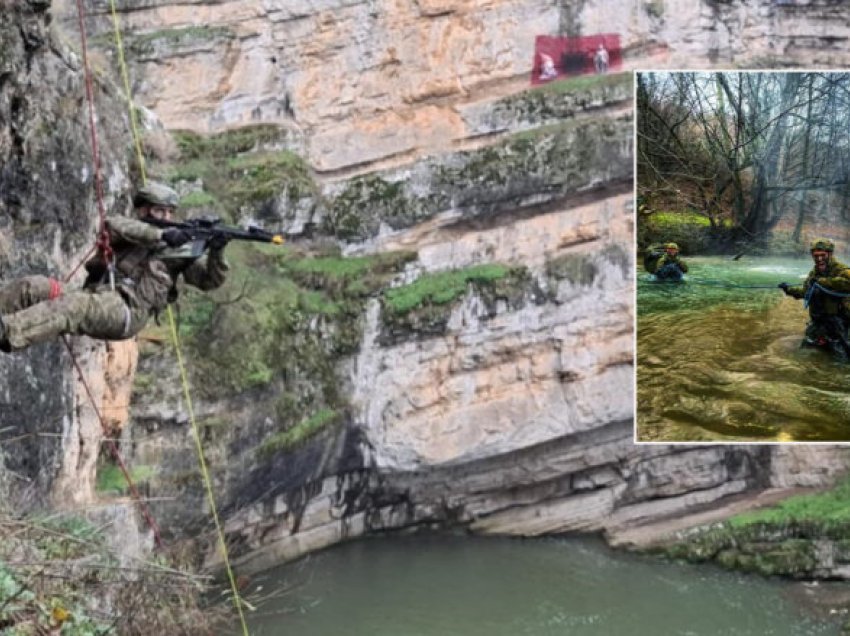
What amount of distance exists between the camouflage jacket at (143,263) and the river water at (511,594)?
159 inches

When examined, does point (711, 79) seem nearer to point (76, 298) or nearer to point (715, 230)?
point (715, 230)

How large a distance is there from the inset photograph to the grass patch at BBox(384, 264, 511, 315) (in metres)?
2.47

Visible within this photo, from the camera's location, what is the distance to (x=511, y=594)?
324 inches

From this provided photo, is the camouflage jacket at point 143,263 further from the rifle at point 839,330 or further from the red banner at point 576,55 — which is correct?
the red banner at point 576,55

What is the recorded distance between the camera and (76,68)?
5.32m

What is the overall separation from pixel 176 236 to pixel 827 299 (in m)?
4.63

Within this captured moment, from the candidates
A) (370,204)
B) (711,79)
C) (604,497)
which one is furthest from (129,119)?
(604,497)

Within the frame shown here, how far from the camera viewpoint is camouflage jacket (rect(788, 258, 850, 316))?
631 cm

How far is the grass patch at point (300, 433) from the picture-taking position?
7.79 m

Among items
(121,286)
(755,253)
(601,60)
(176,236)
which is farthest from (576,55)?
(121,286)

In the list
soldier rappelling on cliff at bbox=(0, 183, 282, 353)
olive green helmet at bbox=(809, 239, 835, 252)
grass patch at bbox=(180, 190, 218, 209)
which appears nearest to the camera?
soldier rappelling on cliff at bbox=(0, 183, 282, 353)

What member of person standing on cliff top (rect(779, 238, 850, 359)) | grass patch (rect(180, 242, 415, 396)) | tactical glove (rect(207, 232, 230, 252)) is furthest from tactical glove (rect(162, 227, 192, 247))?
person standing on cliff top (rect(779, 238, 850, 359))

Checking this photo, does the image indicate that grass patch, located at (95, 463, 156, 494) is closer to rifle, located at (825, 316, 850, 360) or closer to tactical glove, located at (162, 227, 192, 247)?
tactical glove, located at (162, 227, 192, 247)

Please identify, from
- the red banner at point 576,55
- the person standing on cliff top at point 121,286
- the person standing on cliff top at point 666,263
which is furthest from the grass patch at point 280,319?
the person standing on cliff top at point 121,286
